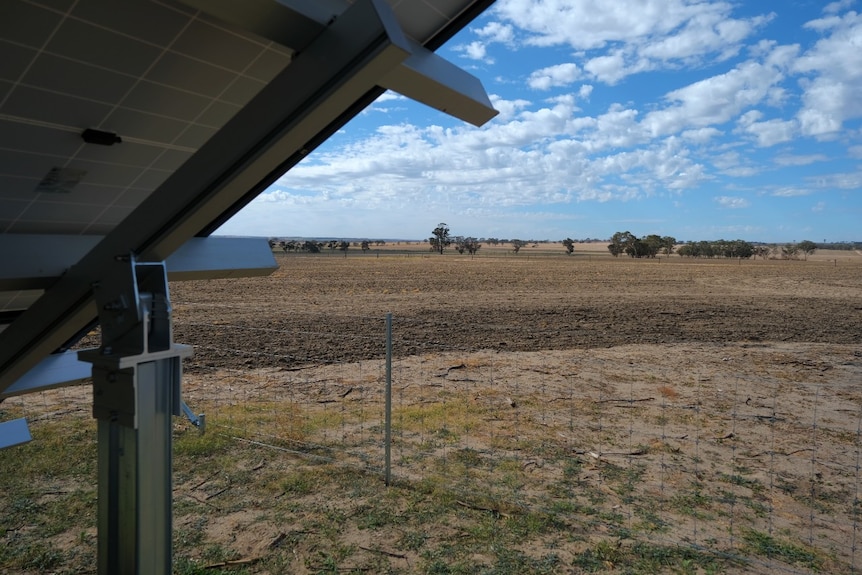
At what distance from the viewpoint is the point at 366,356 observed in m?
11.1

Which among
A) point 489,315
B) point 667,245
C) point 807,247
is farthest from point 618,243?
point 489,315

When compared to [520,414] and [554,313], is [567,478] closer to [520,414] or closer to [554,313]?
[520,414]

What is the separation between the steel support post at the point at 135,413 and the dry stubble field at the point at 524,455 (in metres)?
2.19

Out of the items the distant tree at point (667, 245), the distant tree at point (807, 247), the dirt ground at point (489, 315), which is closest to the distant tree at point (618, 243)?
the distant tree at point (667, 245)

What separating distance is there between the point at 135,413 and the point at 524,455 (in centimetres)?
501

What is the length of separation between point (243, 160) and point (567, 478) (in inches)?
201

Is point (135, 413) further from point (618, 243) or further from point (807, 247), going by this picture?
point (807, 247)

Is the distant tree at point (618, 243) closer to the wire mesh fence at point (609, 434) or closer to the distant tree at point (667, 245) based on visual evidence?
the distant tree at point (667, 245)

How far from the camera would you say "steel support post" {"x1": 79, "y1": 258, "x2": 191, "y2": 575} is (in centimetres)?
218

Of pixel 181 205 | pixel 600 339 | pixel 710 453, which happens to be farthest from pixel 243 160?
pixel 600 339

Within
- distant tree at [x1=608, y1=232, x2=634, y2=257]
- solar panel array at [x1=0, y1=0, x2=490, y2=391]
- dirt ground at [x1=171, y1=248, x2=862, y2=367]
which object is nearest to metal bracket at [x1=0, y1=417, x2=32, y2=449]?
solar panel array at [x1=0, y1=0, x2=490, y2=391]

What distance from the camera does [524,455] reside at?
6.36 metres

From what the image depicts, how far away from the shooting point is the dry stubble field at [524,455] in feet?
14.9

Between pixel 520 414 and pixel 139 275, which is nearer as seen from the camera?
pixel 139 275
